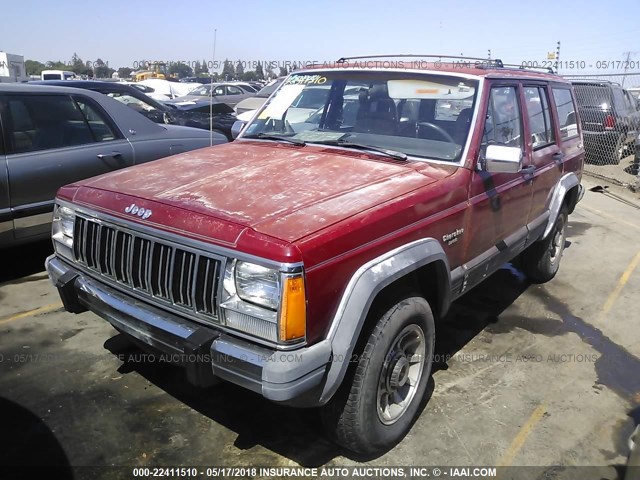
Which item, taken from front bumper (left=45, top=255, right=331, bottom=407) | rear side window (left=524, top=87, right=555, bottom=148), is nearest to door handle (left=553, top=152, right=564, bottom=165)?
rear side window (left=524, top=87, right=555, bottom=148)

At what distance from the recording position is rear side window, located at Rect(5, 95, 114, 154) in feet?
15.4

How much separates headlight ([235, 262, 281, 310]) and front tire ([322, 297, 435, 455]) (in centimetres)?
63

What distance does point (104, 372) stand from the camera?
346 cm

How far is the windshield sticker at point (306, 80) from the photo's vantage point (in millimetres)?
4039

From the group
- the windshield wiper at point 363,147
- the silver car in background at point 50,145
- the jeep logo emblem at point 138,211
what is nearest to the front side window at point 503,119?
the windshield wiper at point 363,147

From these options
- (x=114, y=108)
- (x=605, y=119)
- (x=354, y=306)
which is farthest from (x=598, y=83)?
(x=354, y=306)

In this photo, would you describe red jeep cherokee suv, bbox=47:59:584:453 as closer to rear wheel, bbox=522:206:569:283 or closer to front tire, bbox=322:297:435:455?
front tire, bbox=322:297:435:455

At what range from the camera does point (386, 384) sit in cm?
280

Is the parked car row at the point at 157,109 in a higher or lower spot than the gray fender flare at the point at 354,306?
higher

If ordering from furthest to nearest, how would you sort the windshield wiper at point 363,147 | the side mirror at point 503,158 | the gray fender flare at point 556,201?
the gray fender flare at point 556,201, the windshield wiper at point 363,147, the side mirror at point 503,158

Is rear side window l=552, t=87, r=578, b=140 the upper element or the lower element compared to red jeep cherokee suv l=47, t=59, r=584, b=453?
upper

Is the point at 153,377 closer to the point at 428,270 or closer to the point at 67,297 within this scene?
the point at 67,297

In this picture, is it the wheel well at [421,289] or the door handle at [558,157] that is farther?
the door handle at [558,157]

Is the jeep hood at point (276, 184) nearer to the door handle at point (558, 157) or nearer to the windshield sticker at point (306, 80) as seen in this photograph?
the windshield sticker at point (306, 80)
